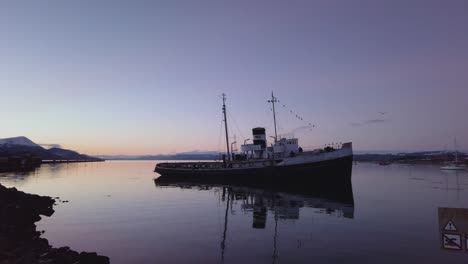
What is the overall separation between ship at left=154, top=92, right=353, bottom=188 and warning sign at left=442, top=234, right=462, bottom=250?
52436 mm

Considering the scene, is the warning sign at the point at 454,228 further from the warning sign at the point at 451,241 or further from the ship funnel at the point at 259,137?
the ship funnel at the point at 259,137

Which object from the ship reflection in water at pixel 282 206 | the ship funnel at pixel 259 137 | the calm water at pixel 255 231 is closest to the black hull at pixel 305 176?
the ship funnel at pixel 259 137

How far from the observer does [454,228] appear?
6723 mm

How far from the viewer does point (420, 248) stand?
63.3 ft

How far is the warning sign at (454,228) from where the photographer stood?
661 cm

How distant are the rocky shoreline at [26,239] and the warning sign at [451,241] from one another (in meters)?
14.1

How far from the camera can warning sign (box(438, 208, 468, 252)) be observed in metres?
6.61

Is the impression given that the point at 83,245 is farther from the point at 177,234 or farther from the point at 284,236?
the point at 284,236

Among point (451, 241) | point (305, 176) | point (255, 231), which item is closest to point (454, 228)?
point (451, 241)

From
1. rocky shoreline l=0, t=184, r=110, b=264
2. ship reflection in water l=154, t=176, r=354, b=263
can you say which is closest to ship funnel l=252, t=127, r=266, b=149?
ship reflection in water l=154, t=176, r=354, b=263

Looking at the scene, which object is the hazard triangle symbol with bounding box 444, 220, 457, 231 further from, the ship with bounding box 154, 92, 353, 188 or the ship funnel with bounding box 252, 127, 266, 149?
the ship funnel with bounding box 252, 127, 266, 149

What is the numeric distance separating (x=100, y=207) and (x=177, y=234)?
18.6 metres

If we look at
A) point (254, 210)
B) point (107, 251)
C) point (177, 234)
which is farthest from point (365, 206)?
point (107, 251)

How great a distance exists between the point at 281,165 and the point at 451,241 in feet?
177
